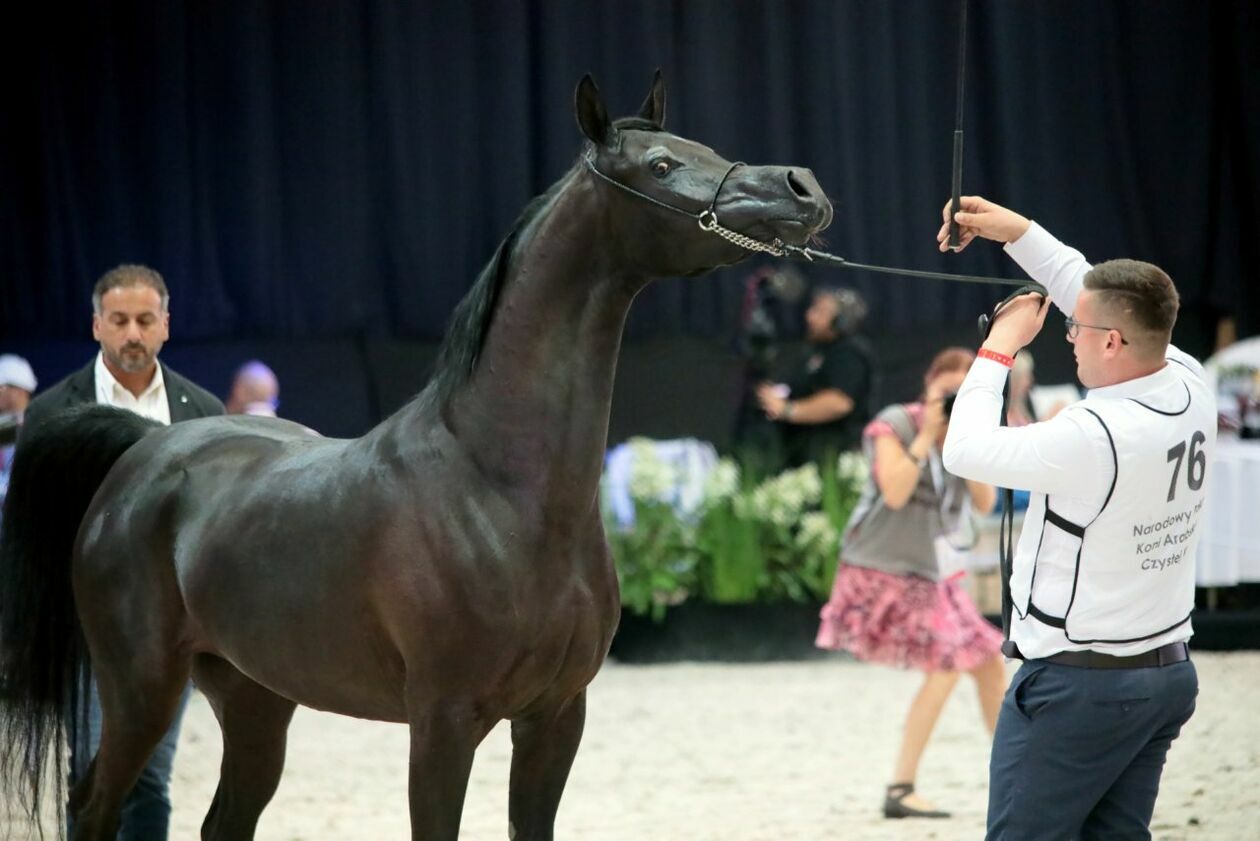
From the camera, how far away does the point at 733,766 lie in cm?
545

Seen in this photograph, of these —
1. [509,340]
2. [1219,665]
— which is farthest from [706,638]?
[509,340]

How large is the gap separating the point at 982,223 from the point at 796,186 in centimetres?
43

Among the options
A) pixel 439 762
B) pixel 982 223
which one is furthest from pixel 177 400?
pixel 982 223

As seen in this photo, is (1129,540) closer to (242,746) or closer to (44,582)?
(242,746)

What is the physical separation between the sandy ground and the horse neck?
2138 millimetres

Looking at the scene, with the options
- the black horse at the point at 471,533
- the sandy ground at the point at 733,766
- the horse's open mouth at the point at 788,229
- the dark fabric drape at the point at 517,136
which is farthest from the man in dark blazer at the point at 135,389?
the dark fabric drape at the point at 517,136

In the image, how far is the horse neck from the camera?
105 inches

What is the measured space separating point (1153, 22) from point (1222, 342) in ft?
7.01

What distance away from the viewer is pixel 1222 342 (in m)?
10.1

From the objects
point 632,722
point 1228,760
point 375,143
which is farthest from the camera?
point 375,143

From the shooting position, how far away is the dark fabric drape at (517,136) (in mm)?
9453

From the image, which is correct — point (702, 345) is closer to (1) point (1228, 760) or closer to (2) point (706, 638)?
(2) point (706, 638)

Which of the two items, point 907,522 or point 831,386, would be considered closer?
point 907,522

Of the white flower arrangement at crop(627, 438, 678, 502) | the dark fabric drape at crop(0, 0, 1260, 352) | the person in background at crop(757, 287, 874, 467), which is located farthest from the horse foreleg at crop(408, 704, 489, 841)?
the dark fabric drape at crop(0, 0, 1260, 352)
